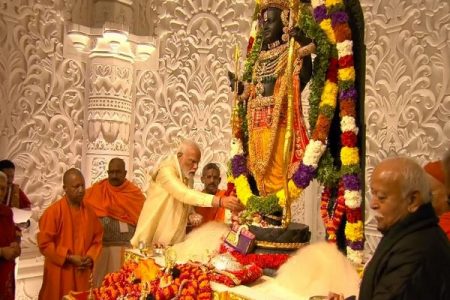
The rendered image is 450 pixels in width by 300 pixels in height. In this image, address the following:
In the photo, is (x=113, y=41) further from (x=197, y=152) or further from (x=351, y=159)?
(x=351, y=159)

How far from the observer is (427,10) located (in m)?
5.45

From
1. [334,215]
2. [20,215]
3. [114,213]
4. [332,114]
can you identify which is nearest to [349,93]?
[332,114]

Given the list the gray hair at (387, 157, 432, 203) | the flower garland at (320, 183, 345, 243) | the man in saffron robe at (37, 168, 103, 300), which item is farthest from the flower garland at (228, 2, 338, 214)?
the man in saffron robe at (37, 168, 103, 300)

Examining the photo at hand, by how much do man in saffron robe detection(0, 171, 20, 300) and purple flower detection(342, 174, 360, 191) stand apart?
2695 mm

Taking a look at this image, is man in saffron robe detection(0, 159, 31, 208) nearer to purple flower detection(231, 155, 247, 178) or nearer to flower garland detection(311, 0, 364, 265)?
purple flower detection(231, 155, 247, 178)

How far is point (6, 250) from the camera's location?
3.92m

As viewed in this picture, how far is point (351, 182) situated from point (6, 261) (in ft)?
Result: 9.31

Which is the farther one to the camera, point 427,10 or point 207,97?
point 207,97

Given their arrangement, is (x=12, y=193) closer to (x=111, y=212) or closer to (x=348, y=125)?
(x=111, y=212)

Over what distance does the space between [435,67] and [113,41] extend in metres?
4.03

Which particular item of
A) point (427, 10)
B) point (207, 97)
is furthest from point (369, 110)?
point (207, 97)

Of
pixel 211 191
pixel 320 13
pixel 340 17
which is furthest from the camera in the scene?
pixel 211 191

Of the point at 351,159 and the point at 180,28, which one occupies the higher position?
the point at 180,28

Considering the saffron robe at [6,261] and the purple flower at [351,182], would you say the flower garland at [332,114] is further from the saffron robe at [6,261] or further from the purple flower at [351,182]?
the saffron robe at [6,261]
